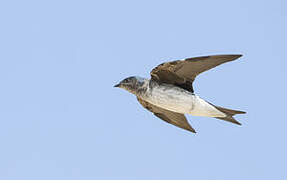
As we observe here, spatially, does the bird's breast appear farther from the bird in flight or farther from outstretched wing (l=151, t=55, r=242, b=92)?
outstretched wing (l=151, t=55, r=242, b=92)

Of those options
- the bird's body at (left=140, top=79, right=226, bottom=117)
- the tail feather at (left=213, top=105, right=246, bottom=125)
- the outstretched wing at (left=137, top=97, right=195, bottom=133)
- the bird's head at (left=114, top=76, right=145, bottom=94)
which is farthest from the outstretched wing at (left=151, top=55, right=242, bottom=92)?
the outstretched wing at (left=137, top=97, right=195, bottom=133)

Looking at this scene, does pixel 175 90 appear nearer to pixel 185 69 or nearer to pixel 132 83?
pixel 185 69

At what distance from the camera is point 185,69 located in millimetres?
10867

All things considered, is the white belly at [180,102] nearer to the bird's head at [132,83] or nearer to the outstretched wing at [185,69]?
the outstretched wing at [185,69]

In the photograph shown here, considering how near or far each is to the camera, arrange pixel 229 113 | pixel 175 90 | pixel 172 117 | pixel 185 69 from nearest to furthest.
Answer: pixel 185 69
pixel 175 90
pixel 229 113
pixel 172 117

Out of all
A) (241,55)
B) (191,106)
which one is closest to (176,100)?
(191,106)

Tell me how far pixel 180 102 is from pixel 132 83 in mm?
1054

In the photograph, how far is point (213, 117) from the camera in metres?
11.3

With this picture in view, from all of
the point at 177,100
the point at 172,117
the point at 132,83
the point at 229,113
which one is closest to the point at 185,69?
the point at 177,100

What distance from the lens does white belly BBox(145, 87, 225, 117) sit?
10.9 meters

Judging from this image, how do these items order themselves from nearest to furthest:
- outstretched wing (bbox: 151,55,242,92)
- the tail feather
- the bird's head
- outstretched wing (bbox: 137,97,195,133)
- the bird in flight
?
outstretched wing (bbox: 151,55,242,92)
the bird in flight
the tail feather
the bird's head
outstretched wing (bbox: 137,97,195,133)

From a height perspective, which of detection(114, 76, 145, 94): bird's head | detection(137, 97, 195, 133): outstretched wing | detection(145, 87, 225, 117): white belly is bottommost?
detection(137, 97, 195, 133): outstretched wing

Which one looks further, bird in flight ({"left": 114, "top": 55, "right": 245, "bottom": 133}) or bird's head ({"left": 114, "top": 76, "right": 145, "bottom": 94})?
bird's head ({"left": 114, "top": 76, "right": 145, "bottom": 94})

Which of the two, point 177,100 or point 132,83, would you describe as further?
point 132,83
